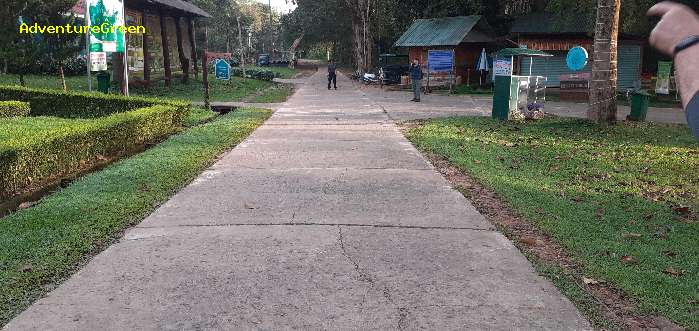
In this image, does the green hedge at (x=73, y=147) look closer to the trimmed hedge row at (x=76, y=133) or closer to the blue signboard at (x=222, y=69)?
the trimmed hedge row at (x=76, y=133)

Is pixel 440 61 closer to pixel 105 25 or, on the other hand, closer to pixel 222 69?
pixel 222 69

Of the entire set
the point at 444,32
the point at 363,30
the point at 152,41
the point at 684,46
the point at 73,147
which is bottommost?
the point at 73,147

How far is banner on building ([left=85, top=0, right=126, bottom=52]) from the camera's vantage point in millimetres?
15922

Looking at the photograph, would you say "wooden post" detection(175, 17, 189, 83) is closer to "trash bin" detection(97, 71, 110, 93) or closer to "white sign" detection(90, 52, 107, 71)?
"trash bin" detection(97, 71, 110, 93)

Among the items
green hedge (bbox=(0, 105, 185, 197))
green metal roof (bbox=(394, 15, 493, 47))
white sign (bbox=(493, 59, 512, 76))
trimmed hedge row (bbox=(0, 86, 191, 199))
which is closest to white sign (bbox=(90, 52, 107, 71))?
trimmed hedge row (bbox=(0, 86, 191, 199))

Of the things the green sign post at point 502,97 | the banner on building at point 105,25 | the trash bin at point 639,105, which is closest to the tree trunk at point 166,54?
the banner on building at point 105,25

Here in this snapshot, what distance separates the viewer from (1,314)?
3389 millimetres

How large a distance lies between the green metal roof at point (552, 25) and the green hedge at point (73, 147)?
22908mm

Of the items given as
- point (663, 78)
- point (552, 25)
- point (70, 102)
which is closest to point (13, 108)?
point (70, 102)

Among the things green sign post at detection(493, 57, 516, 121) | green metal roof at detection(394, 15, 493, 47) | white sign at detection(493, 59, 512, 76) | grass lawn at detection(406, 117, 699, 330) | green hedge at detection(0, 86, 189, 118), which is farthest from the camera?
green metal roof at detection(394, 15, 493, 47)

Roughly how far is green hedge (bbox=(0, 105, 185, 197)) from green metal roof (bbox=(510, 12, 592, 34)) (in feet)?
75.2

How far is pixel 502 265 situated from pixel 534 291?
530 millimetres

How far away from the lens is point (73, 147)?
8508mm

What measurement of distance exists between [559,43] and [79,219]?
2940 cm
